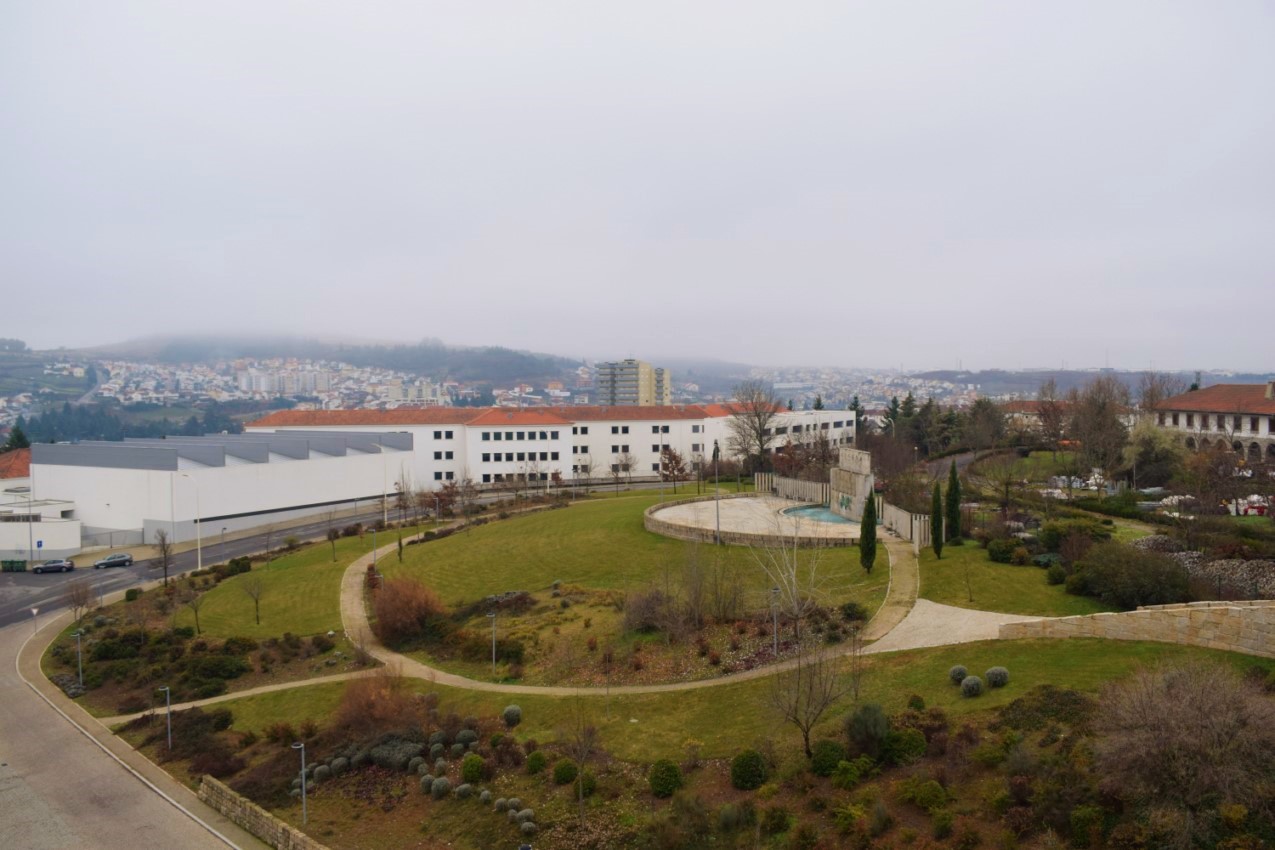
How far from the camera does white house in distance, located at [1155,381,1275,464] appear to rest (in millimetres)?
56406

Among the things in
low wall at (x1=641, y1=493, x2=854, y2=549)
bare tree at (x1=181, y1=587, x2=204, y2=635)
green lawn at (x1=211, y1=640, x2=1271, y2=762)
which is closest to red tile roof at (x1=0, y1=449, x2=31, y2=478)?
bare tree at (x1=181, y1=587, x2=204, y2=635)

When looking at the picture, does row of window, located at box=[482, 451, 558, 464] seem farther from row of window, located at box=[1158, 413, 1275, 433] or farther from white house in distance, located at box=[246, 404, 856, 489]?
row of window, located at box=[1158, 413, 1275, 433]

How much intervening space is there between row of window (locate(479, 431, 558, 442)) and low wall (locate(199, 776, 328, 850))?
55987 mm

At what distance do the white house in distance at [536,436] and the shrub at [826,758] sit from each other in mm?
56143

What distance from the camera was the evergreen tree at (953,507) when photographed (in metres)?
32.3

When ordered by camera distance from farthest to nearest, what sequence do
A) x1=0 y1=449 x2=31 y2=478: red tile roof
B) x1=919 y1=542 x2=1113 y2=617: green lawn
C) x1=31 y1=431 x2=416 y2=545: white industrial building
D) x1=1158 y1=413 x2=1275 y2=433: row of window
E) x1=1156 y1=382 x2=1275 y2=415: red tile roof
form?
x1=0 y1=449 x2=31 y2=478: red tile roof → x1=1156 y1=382 x2=1275 y2=415: red tile roof → x1=1158 y1=413 x2=1275 y2=433: row of window → x1=31 y1=431 x2=416 y2=545: white industrial building → x1=919 y1=542 x2=1113 y2=617: green lawn

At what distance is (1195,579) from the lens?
23281 millimetres

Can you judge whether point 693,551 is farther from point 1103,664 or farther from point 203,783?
point 203,783

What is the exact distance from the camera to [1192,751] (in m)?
12.3

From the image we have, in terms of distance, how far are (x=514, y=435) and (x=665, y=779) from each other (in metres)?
61.5

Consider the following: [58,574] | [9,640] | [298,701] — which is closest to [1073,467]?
[298,701]

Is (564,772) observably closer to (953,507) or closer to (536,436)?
(953,507)

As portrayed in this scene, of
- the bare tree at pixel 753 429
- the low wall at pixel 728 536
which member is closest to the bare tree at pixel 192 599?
the low wall at pixel 728 536

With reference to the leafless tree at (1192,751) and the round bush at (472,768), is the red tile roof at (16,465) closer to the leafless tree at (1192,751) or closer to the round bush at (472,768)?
the round bush at (472,768)
